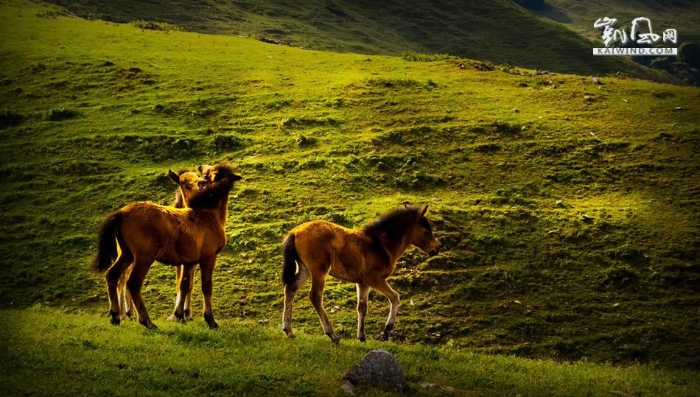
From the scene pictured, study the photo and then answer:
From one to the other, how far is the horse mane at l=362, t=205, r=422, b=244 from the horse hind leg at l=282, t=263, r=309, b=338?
6.12ft

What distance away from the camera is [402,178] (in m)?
28.8

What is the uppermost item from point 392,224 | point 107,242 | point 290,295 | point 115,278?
point 392,224

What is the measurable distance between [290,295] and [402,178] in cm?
1565

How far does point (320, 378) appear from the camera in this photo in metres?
11.0

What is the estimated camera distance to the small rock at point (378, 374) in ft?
35.3

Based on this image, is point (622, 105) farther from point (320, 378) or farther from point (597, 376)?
point (320, 378)

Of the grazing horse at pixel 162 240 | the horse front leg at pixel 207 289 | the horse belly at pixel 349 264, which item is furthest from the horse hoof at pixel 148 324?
the horse belly at pixel 349 264

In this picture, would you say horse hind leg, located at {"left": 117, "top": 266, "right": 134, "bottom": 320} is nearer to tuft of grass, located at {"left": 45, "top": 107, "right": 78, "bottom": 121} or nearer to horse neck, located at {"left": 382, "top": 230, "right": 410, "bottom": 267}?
horse neck, located at {"left": 382, "top": 230, "right": 410, "bottom": 267}

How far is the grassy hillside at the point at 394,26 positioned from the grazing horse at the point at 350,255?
213 feet

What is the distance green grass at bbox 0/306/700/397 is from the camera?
10031mm

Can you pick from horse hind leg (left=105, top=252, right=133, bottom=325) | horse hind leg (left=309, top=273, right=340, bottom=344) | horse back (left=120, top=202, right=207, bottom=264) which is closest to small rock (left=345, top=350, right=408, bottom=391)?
horse hind leg (left=309, top=273, right=340, bottom=344)

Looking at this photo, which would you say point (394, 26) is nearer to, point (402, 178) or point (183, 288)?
point (402, 178)

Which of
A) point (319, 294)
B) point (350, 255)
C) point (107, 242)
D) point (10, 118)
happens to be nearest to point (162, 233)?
point (107, 242)

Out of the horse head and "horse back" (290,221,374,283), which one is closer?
"horse back" (290,221,374,283)
